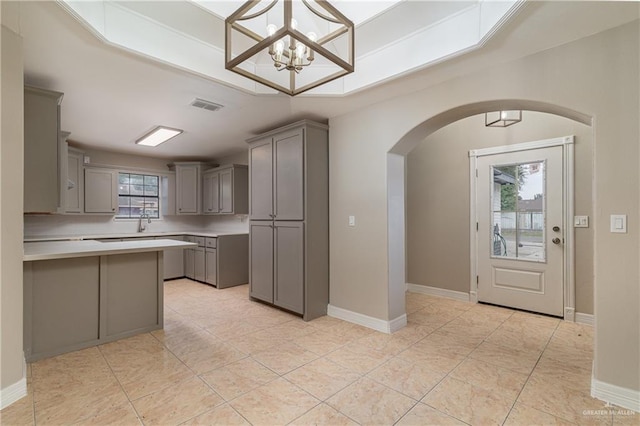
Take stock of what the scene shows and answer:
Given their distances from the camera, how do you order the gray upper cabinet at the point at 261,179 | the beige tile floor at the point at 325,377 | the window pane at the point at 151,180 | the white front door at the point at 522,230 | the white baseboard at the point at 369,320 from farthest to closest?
the window pane at the point at 151,180, the gray upper cabinet at the point at 261,179, the white front door at the point at 522,230, the white baseboard at the point at 369,320, the beige tile floor at the point at 325,377

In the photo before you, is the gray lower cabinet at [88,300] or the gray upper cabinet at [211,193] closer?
the gray lower cabinet at [88,300]

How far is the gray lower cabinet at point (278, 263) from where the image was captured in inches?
143

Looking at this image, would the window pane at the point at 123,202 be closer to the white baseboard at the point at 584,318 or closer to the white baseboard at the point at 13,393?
the white baseboard at the point at 13,393

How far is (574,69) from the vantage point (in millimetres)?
2139

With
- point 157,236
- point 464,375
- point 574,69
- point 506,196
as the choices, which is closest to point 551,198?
point 506,196

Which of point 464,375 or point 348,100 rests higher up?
point 348,100

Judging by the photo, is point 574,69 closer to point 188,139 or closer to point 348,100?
point 348,100

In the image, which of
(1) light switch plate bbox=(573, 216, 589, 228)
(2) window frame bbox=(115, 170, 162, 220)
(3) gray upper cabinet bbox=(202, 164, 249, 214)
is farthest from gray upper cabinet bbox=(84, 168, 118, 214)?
(1) light switch plate bbox=(573, 216, 589, 228)

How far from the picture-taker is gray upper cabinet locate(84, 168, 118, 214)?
5.34 metres

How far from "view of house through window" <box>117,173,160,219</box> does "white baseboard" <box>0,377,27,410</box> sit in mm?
4376

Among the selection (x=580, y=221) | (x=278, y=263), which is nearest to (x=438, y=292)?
(x=580, y=221)

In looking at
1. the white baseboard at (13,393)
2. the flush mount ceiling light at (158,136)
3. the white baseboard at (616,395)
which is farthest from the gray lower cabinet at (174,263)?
the white baseboard at (616,395)

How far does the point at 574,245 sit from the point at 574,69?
7.14 feet

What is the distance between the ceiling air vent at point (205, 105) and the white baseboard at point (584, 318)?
183 inches
